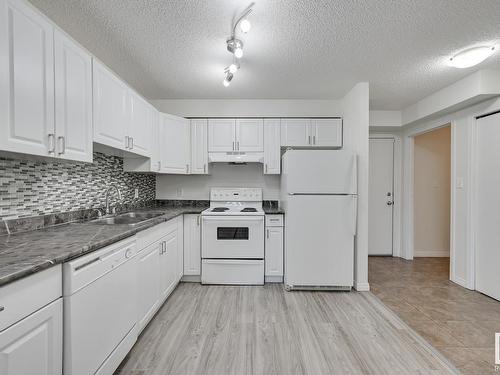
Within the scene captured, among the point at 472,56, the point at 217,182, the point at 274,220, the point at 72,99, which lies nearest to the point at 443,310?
the point at 274,220

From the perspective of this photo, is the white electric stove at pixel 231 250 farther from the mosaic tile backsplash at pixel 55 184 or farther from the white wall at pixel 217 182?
the mosaic tile backsplash at pixel 55 184

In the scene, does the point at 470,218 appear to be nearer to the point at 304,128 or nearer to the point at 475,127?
the point at 475,127

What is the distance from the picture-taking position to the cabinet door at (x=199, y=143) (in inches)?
128

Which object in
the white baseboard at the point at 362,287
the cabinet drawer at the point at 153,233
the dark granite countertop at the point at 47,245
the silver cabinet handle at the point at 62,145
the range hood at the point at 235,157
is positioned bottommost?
the white baseboard at the point at 362,287

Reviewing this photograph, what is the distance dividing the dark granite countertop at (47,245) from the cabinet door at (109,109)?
699 mm

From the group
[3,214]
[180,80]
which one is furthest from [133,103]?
[3,214]

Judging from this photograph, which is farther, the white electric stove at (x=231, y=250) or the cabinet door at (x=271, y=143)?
the cabinet door at (x=271, y=143)

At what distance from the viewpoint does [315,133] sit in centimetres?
327

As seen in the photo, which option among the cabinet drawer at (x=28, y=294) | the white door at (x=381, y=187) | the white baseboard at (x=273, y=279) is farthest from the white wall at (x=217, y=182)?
the cabinet drawer at (x=28, y=294)

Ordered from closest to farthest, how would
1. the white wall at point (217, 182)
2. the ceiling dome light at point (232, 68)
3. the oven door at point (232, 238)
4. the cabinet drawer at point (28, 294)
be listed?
the cabinet drawer at point (28, 294)
the ceiling dome light at point (232, 68)
the oven door at point (232, 238)
the white wall at point (217, 182)

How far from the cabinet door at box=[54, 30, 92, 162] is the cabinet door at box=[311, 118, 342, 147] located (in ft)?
8.60

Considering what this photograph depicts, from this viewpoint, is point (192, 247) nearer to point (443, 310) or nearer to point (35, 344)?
point (35, 344)

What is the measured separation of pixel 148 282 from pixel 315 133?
2.71m

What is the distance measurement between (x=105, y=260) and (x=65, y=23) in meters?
1.80
